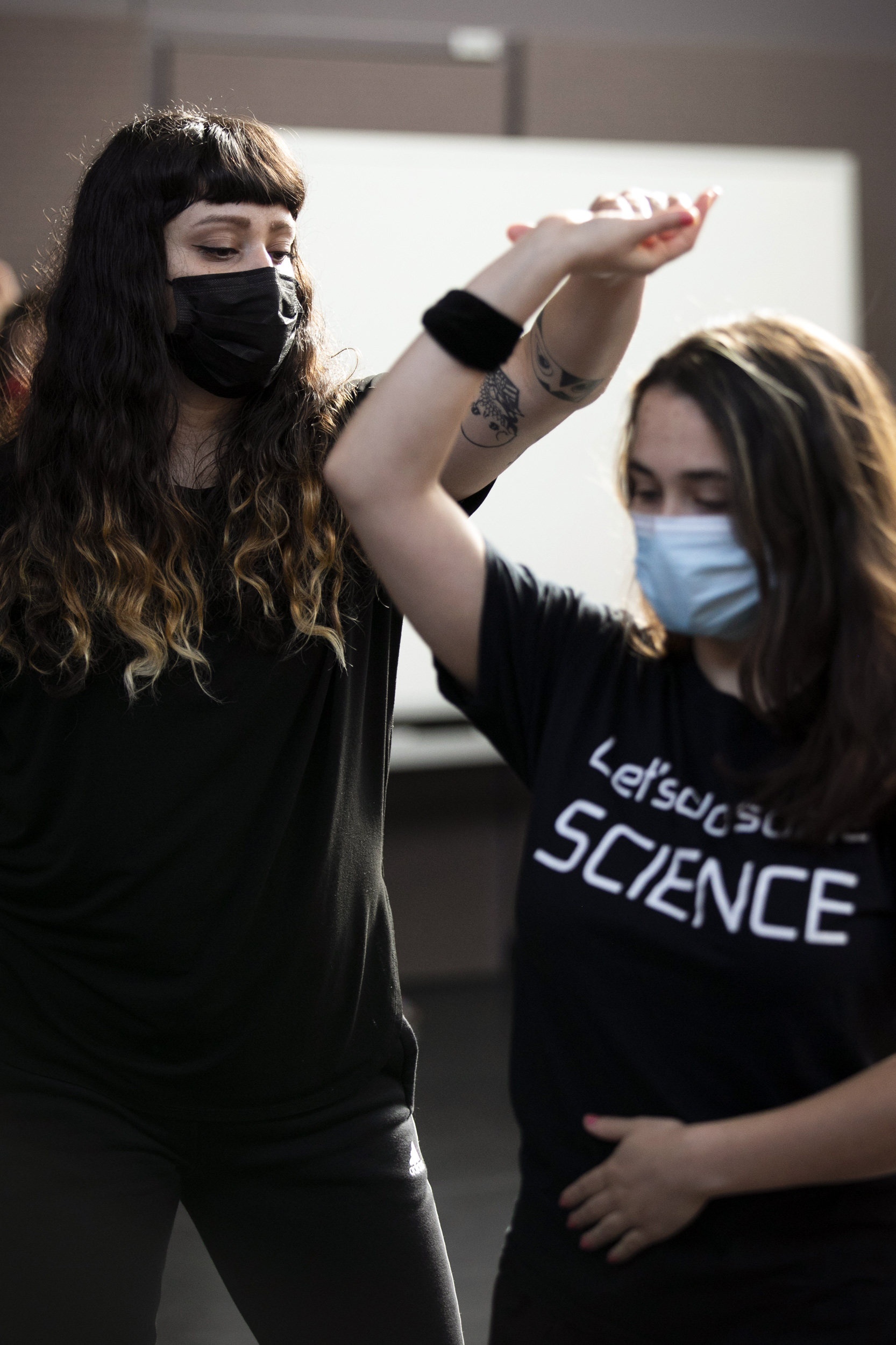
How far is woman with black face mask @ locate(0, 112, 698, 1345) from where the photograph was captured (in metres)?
1.21

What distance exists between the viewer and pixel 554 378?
1.28 m

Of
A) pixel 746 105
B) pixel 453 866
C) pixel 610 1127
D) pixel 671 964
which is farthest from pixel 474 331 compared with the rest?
pixel 746 105

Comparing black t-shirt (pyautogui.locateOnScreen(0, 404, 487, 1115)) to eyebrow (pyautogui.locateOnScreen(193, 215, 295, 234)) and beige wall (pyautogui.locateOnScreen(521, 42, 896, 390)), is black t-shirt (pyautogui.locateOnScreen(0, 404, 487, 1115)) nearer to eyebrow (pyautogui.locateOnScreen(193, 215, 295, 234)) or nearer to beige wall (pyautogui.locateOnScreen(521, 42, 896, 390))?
eyebrow (pyautogui.locateOnScreen(193, 215, 295, 234))

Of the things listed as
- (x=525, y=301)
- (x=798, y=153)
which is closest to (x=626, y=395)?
(x=525, y=301)

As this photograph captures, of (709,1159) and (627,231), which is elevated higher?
(627,231)

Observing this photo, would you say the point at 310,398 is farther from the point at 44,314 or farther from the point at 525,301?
the point at 525,301

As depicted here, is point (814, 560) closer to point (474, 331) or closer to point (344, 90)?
point (474, 331)

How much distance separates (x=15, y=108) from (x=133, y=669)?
2.80 m

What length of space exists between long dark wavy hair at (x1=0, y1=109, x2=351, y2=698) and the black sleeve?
28 centimetres

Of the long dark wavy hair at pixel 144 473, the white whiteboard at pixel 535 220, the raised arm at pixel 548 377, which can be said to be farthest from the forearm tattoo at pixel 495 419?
the white whiteboard at pixel 535 220

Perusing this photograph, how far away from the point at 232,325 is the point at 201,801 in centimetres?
48

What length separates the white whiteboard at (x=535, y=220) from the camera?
366cm

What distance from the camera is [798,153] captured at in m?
4.04

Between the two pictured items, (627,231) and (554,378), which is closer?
(627,231)
